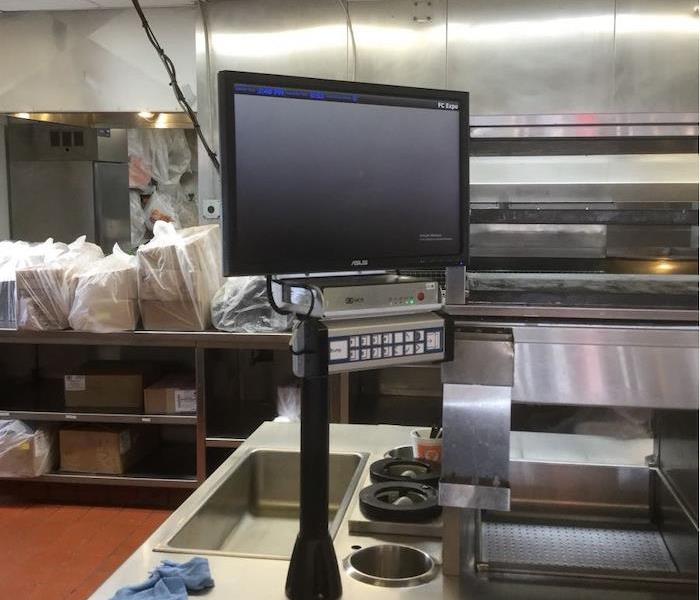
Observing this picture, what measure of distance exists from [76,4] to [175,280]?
5.84ft

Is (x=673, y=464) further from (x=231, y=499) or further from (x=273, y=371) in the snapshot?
(x=273, y=371)

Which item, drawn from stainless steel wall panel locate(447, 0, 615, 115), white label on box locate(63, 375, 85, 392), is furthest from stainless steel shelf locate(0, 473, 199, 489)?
stainless steel wall panel locate(447, 0, 615, 115)

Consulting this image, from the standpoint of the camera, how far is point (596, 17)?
3.95 metres

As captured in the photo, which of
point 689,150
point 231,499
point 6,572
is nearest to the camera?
point 689,150

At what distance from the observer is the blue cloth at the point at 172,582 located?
133 centimetres

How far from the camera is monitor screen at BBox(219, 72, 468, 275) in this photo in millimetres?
1193

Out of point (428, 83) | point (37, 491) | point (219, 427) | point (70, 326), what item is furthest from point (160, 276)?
point (428, 83)

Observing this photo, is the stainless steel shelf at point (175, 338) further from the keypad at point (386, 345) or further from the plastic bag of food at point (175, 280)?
the keypad at point (386, 345)

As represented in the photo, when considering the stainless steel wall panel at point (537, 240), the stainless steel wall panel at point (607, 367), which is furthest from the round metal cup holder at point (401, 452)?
the stainless steel wall panel at point (607, 367)

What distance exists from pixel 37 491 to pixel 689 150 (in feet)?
12.3

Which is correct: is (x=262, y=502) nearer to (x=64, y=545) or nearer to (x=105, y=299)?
(x=64, y=545)

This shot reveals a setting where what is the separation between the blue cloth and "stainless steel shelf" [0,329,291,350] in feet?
7.49

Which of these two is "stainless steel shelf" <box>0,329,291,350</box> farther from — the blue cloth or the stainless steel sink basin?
the blue cloth

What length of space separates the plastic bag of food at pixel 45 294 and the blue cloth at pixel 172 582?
2.64 meters
